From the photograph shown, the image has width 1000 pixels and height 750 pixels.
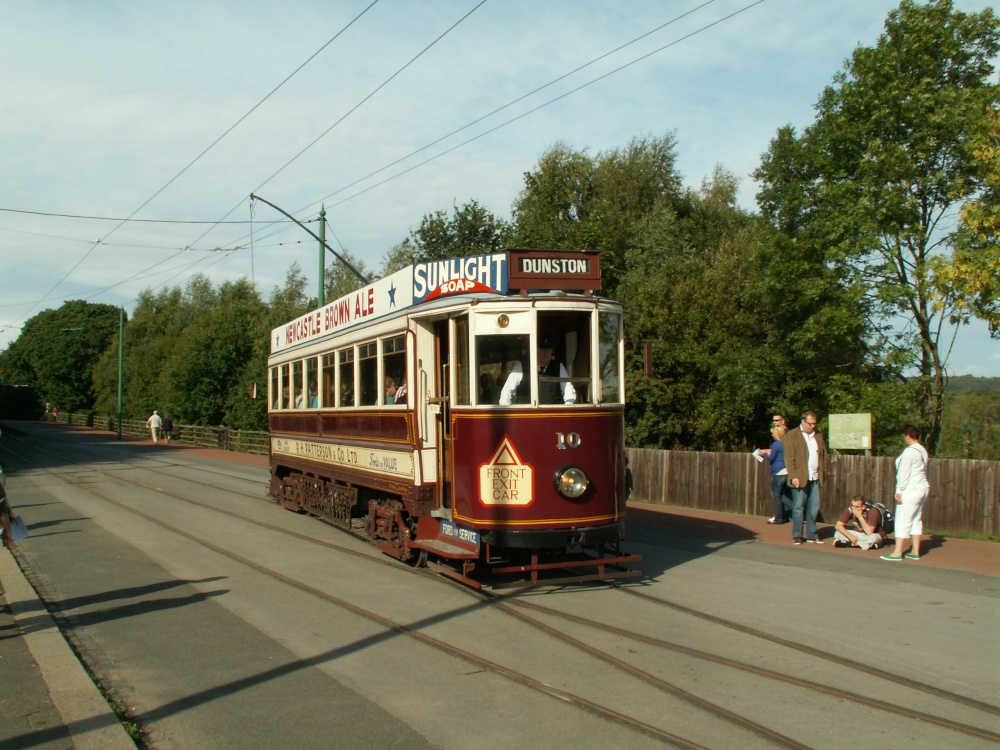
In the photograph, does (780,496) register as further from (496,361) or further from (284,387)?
(284,387)

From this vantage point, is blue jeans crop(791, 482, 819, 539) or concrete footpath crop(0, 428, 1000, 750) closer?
concrete footpath crop(0, 428, 1000, 750)

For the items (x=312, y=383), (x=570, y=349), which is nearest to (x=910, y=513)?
(x=570, y=349)

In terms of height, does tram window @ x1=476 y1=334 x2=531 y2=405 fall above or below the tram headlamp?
above

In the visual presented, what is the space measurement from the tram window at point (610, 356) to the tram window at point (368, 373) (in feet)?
10.6

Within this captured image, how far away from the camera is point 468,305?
8852 millimetres

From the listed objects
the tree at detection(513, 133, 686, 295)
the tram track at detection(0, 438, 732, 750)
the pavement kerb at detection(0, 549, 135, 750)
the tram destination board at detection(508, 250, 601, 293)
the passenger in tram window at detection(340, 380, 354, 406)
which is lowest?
the tram track at detection(0, 438, 732, 750)

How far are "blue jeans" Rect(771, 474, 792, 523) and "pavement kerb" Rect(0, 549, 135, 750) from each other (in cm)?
1036

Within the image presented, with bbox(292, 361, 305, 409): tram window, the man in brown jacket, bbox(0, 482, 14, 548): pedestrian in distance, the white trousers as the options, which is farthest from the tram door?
bbox(292, 361, 305, 409): tram window

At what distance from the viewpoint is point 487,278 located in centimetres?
926

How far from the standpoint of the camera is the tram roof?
9008 mm

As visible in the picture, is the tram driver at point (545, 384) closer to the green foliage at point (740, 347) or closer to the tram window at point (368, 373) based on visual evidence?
the tram window at point (368, 373)

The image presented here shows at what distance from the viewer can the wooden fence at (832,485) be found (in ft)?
42.4

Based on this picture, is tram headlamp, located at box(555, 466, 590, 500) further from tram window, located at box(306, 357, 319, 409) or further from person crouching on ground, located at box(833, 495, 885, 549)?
tram window, located at box(306, 357, 319, 409)

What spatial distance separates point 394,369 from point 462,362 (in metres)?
1.72
